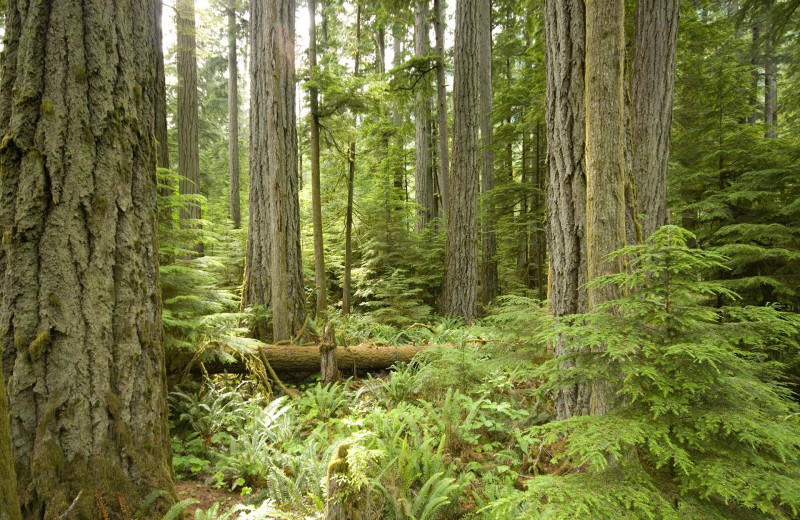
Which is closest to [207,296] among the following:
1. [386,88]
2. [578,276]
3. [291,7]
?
[578,276]

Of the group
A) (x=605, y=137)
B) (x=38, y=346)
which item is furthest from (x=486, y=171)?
(x=38, y=346)

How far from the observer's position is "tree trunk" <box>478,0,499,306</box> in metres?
10.3

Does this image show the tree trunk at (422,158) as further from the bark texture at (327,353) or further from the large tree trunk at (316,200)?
the bark texture at (327,353)

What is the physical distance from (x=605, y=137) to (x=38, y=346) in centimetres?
411

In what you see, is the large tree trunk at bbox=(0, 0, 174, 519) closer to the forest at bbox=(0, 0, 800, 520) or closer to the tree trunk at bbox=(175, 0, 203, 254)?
the forest at bbox=(0, 0, 800, 520)

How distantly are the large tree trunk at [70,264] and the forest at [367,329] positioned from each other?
0.04ft

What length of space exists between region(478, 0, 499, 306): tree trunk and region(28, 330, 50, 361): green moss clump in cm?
890

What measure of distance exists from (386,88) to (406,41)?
1228 cm

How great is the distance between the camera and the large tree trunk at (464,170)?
28.2 feet

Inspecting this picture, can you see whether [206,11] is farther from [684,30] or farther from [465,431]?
[465,431]

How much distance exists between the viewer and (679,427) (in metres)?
1.62

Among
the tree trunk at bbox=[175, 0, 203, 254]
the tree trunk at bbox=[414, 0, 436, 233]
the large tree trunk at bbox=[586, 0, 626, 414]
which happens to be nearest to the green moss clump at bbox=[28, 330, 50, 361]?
the large tree trunk at bbox=[586, 0, 626, 414]

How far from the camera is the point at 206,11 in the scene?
1041 centimetres

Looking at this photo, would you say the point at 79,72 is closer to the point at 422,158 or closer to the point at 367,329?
the point at 367,329
